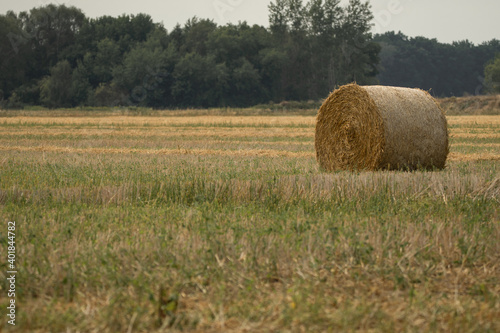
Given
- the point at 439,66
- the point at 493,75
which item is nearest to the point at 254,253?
the point at 493,75

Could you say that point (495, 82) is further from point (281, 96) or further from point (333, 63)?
point (281, 96)

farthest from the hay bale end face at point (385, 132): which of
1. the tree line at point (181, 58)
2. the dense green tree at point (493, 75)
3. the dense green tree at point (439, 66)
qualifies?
the dense green tree at point (439, 66)

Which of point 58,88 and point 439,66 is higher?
point 439,66

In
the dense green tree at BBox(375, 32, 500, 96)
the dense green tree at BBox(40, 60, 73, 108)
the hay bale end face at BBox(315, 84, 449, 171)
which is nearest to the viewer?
the hay bale end face at BBox(315, 84, 449, 171)

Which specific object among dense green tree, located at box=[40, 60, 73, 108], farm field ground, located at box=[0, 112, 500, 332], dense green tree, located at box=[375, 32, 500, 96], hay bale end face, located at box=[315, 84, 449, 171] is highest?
dense green tree, located at box=[375, 32, 500, 96]

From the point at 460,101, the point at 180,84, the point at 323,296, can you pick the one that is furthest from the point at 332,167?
the point at 180,84

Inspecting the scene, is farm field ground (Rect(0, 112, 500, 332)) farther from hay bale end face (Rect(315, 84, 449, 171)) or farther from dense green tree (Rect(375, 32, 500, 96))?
dense green tree (Rect(375, 32, 500, 96))

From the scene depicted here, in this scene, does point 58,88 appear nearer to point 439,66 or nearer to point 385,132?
point 385,132

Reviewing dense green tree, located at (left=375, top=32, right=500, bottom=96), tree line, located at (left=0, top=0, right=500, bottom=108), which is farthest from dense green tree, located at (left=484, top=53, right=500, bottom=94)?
tree line, located at (left=0, top=0, right=500, bottom=108)

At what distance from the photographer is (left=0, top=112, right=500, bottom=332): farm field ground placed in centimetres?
474

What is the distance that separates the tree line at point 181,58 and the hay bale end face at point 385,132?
60534mm

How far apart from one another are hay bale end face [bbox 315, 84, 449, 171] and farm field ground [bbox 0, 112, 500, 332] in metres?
2.80

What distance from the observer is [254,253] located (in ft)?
19.7

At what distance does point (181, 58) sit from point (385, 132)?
6579 centimetres
